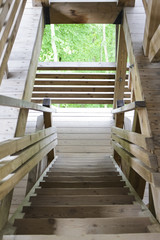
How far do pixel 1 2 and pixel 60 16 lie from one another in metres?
2.06

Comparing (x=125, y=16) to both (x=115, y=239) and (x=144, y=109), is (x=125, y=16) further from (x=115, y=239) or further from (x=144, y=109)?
(x=115, y=239)

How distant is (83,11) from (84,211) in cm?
320

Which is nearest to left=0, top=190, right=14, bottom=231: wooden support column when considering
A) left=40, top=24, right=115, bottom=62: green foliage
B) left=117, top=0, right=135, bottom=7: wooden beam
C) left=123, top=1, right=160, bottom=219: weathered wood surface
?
left=123, top=1, right=160, bottom=219: weathered wood surface

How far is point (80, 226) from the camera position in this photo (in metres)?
1.35

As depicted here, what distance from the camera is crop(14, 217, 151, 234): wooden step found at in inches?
52.6

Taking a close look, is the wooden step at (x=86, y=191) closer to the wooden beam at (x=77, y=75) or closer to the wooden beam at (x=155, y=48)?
the wooden beam at (x=155, y=48)

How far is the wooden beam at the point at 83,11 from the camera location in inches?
143

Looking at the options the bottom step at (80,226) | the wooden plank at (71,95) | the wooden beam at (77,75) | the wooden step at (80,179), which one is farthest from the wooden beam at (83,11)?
the bottom step at (80,226)

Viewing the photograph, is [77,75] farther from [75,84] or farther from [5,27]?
[5,27]

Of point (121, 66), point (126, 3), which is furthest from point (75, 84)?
point (126, 3)

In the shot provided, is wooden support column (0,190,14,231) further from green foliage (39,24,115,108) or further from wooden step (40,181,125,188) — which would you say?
green foliage (39,24,115,108)

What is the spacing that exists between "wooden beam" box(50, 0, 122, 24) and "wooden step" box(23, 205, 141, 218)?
3127 mm

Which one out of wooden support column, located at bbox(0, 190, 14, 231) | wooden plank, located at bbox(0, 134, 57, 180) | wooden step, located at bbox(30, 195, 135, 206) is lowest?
wooden support column, located at bbox(0, 190, 14, 231)

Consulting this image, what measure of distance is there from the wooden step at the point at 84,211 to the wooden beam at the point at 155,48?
5.00 feet
